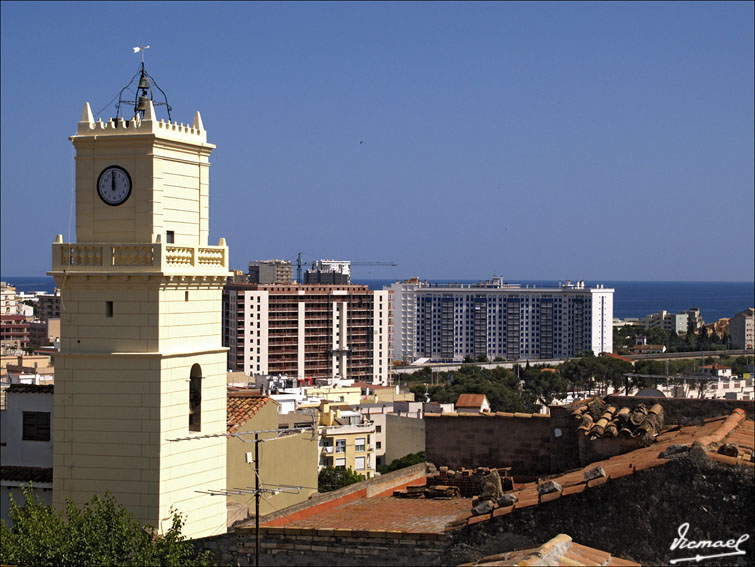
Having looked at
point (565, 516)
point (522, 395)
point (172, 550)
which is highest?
point (565, 516)

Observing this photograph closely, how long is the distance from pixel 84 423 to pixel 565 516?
663 centimetres

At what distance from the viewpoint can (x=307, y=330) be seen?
131m

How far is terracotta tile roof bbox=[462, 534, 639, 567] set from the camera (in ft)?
28.3

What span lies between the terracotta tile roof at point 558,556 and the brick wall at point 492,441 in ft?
16.0

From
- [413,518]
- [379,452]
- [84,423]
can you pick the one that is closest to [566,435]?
[413,518]

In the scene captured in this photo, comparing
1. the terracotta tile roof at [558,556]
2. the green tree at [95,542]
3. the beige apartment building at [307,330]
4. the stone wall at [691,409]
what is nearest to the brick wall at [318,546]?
the green tree at [95,542]

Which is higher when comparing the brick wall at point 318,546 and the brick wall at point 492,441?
the brick wall at point 492,441

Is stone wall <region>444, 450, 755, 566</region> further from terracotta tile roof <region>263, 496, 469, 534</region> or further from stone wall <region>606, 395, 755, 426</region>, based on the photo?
stone wall <region>606, 395, 755, 426</region>

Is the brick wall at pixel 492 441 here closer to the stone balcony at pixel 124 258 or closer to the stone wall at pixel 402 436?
the stone balcony at pixel 124 258

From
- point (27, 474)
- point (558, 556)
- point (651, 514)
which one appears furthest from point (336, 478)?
point (558, 556)

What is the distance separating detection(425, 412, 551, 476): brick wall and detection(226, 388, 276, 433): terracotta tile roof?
3340 millimetres

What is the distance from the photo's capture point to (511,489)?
1222cm

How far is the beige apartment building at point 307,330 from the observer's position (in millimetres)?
124562

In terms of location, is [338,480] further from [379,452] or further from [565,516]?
[565,516]
